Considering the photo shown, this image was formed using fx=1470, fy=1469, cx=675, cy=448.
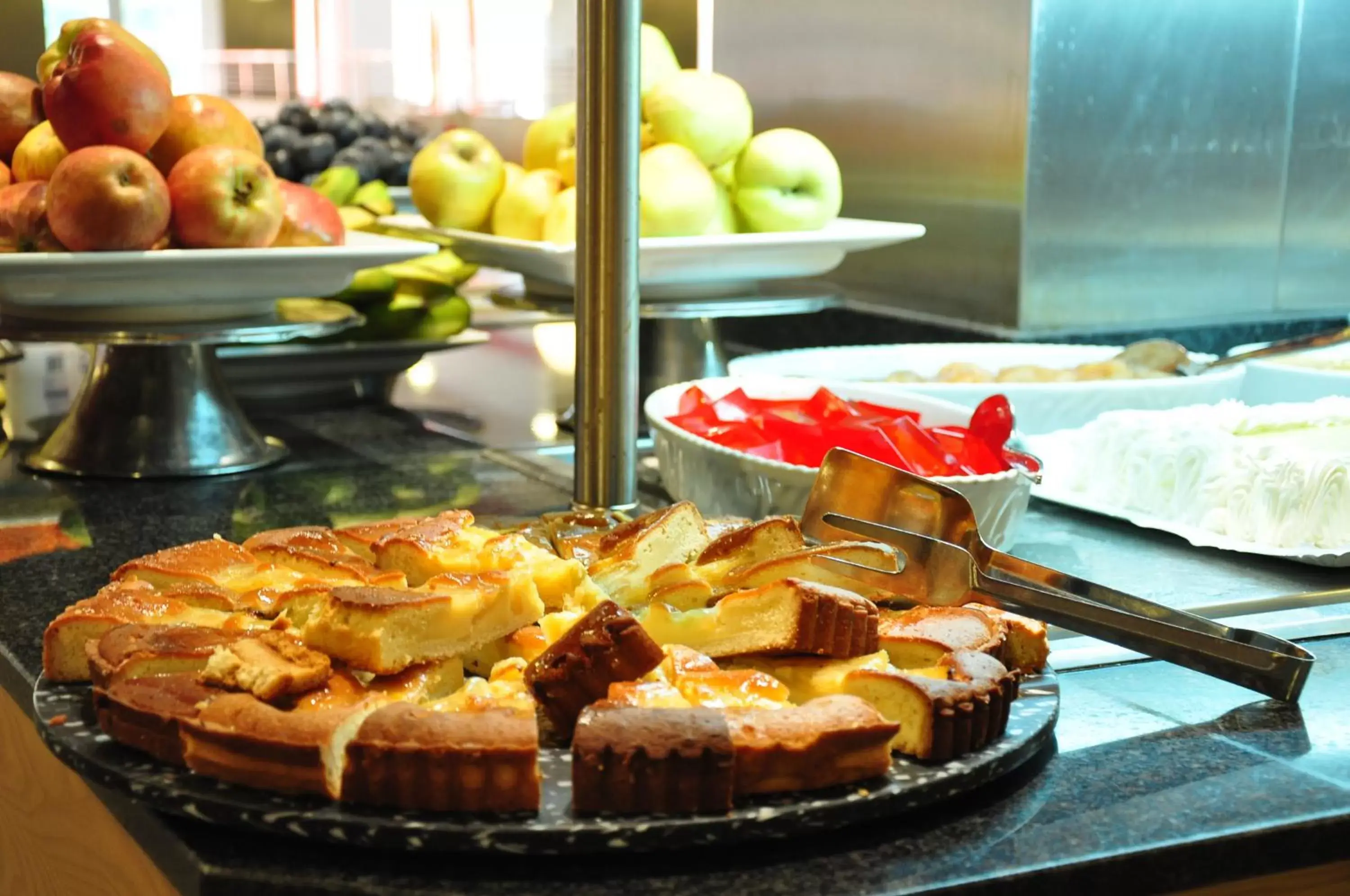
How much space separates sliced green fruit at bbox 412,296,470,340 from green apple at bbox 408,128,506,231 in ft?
0.49

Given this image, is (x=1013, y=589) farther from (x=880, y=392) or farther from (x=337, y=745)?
(x=880, y=392)

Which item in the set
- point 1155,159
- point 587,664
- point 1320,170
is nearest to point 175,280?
point 587,664

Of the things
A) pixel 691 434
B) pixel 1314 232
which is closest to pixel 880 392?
pixel 691 434

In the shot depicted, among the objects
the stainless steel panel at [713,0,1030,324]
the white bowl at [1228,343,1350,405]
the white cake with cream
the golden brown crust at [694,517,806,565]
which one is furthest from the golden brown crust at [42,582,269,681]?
the stainless steel panel at [713,0,1030,324]

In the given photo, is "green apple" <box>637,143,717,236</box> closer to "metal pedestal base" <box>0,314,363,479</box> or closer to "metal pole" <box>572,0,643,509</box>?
"metal pedestal base" <box>0,314,363,479</box>

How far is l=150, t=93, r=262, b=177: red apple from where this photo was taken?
1240 mm

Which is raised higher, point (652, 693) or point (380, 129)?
point (380, 129)

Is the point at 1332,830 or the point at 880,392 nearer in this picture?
the point at 1332,830

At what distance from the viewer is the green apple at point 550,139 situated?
1526mm

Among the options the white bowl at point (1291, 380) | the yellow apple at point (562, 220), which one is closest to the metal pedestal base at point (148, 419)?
the yellow apple at point (562, 220)

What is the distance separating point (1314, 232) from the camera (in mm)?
1866

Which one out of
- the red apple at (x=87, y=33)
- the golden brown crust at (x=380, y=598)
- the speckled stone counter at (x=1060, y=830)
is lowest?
the speckled stone counter at (x=1060, y=830)

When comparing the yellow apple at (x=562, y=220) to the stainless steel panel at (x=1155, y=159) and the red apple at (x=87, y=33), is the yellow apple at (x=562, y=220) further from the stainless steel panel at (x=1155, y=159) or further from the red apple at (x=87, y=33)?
the stainless steel panel at (x=1155, y=159)

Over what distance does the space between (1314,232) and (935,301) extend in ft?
1.66
